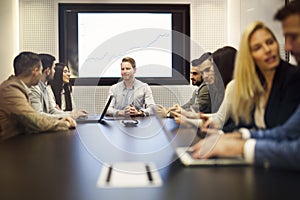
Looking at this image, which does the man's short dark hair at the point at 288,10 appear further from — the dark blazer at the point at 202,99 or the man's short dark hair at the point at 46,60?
→ the man's short dark hair at the point at 46,60

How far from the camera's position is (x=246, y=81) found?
456 millimetres

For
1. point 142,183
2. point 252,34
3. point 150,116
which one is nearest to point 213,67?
point 252,34

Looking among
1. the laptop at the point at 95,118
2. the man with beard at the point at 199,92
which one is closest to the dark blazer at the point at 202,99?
the man with beard at the point at 199,92

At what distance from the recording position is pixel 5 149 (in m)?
0.63

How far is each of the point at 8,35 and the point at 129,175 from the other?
0.40 meters

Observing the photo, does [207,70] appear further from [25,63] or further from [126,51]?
[25,63]

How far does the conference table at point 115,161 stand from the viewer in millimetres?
403

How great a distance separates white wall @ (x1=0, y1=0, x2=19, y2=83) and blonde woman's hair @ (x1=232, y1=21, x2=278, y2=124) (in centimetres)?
43

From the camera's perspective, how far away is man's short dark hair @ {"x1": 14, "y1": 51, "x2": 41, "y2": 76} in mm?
682

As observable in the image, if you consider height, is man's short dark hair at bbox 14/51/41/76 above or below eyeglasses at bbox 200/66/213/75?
above

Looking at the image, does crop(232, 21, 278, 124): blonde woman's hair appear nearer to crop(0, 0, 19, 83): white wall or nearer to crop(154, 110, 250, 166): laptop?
crop(154, 110, 250, 166): laptop

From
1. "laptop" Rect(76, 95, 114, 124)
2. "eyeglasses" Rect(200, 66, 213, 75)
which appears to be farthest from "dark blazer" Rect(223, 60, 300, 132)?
"laptop" Rect(76, 95, 114, 124)

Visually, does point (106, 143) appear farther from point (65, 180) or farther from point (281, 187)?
point (281, 187)

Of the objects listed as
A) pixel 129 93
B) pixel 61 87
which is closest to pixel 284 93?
pixel 61 87
